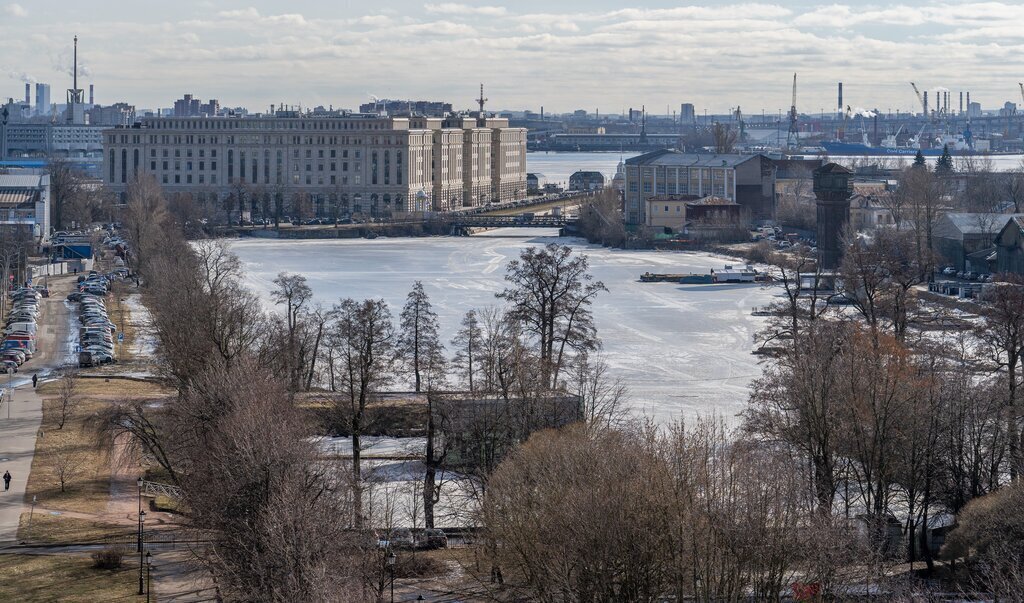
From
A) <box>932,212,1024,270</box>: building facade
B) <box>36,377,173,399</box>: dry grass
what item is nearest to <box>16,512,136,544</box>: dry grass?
<box>36,377,173,399</box>: dry grass

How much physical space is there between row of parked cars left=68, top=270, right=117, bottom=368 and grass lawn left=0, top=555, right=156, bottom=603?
1239cm

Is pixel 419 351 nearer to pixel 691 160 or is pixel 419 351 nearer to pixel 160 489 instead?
pixel 160 489

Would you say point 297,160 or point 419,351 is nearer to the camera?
point 419,351

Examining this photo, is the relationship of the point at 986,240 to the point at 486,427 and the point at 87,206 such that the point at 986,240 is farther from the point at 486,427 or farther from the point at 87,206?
the point at 87,206

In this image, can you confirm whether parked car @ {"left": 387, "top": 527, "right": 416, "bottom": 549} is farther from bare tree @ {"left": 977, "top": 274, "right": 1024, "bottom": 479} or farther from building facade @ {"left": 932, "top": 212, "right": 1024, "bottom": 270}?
building facade @ {"left": 932, "top": 212, "right": 1024, "bottom": 270}

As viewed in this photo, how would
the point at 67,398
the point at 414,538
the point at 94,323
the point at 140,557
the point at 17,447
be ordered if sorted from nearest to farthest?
1. the point at 140,557
2. the point at 414,538
3. the point at 17,447
4. the point at 67,398
5. the point at 94,323

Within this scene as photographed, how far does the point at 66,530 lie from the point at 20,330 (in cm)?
1450

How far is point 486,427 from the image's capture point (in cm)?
1734

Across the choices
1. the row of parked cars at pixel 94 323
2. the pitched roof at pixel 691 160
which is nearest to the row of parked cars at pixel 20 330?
the row of parked cars at pixel 94 323

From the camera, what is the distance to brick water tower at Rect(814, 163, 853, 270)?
142 feet

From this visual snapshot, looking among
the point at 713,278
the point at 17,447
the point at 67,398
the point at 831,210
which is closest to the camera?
the point at 17,447

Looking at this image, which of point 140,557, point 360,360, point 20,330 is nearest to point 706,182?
point 20,330

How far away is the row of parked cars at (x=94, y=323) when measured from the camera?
90.7ft

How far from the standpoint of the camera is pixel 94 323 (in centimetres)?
3125
